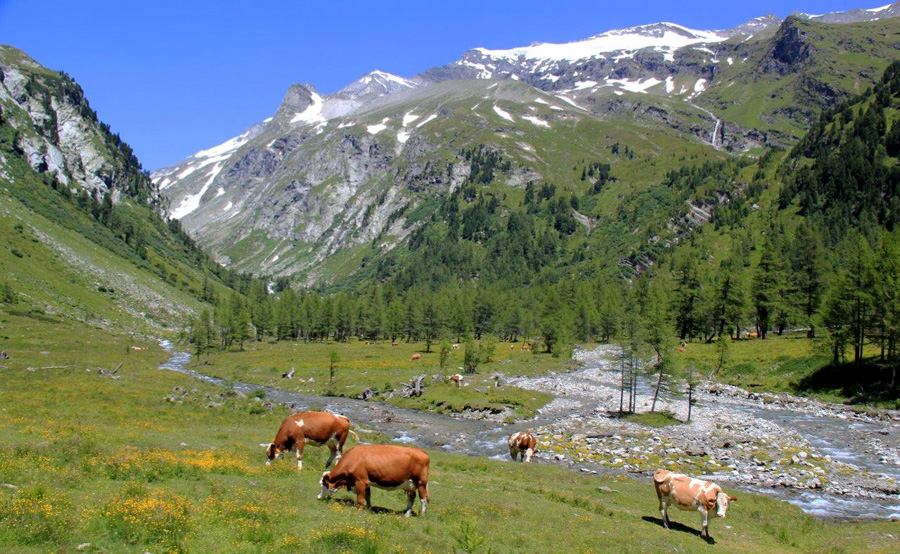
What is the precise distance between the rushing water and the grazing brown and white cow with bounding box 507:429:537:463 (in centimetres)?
302

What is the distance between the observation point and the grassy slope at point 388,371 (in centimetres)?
5979

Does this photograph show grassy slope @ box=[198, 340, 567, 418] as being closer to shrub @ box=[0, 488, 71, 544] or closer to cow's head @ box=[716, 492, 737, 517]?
cow's head @ box=[716, 492, 737, 517]

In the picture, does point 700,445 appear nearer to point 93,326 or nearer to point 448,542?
point 448,542

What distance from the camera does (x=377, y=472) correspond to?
15055mm

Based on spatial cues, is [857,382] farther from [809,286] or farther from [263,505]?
[263,505]

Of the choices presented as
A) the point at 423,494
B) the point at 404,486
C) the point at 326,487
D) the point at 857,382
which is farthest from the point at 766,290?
the point at 326,487

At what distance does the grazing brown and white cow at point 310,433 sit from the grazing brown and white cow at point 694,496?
13.2m

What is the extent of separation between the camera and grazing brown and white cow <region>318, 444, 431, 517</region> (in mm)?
15086

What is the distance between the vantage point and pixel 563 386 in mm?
72188

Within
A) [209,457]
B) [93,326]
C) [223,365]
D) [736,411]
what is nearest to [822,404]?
[736,411]

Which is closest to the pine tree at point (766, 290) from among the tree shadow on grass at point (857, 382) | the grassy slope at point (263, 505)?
the tree shadow on grass at point (857, 382)

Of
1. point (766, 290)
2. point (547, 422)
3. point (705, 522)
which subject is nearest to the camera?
point (705, 522)

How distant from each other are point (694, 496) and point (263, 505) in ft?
52.4

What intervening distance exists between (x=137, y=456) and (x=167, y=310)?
15676 centimetres
